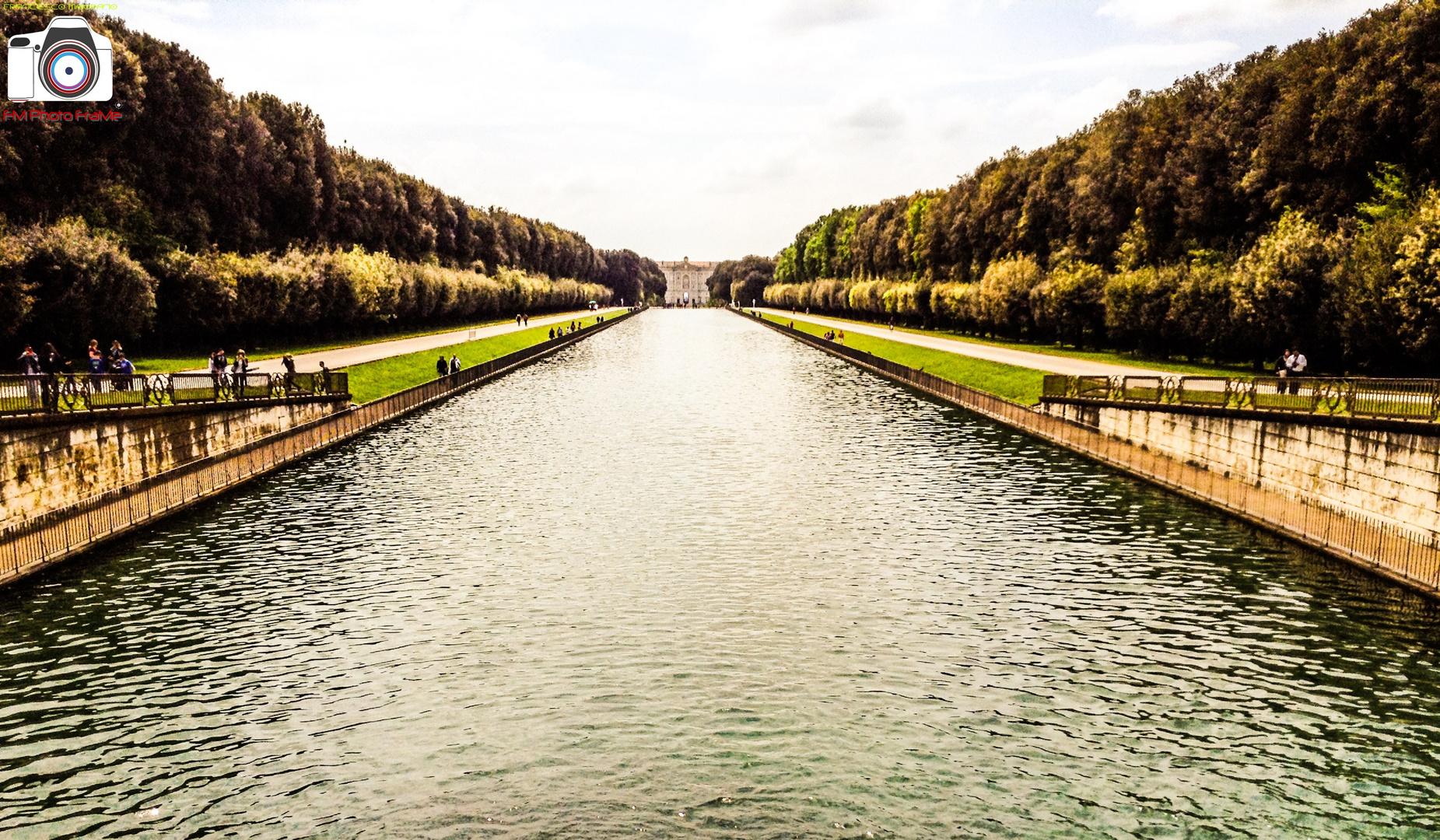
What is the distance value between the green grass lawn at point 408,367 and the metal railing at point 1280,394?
2905 centimetres

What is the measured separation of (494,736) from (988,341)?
225 ft

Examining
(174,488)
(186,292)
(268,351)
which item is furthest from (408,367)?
(174,488)

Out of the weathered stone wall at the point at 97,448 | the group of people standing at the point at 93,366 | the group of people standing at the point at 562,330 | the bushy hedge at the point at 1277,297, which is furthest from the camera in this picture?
the group of people standing at the point at 562,330

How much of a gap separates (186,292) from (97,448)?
96.0 ft

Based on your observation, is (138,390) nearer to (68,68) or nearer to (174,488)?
(174,488)

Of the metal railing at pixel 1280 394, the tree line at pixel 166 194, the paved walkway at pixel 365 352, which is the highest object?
the tree line at pixel 166 194

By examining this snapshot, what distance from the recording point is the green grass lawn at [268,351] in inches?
1736

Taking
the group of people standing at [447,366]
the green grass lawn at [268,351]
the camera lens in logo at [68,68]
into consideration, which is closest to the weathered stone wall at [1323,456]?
the group of people standing at [447,366]

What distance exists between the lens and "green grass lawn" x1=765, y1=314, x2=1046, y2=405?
149 feet

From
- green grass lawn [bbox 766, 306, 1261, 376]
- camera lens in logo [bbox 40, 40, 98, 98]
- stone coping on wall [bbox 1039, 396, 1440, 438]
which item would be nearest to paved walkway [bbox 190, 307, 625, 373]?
camera lens in logo [bbox 40, 40, 98, 98]

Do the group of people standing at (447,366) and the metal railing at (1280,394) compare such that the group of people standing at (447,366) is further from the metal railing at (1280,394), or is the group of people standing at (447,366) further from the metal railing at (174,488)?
the metal railing at (1280,394)

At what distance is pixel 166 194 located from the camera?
57375 mm

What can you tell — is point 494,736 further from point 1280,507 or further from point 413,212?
point 413,212

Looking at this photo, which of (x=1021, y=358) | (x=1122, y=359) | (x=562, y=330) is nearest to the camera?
(x=1122, y=359)
